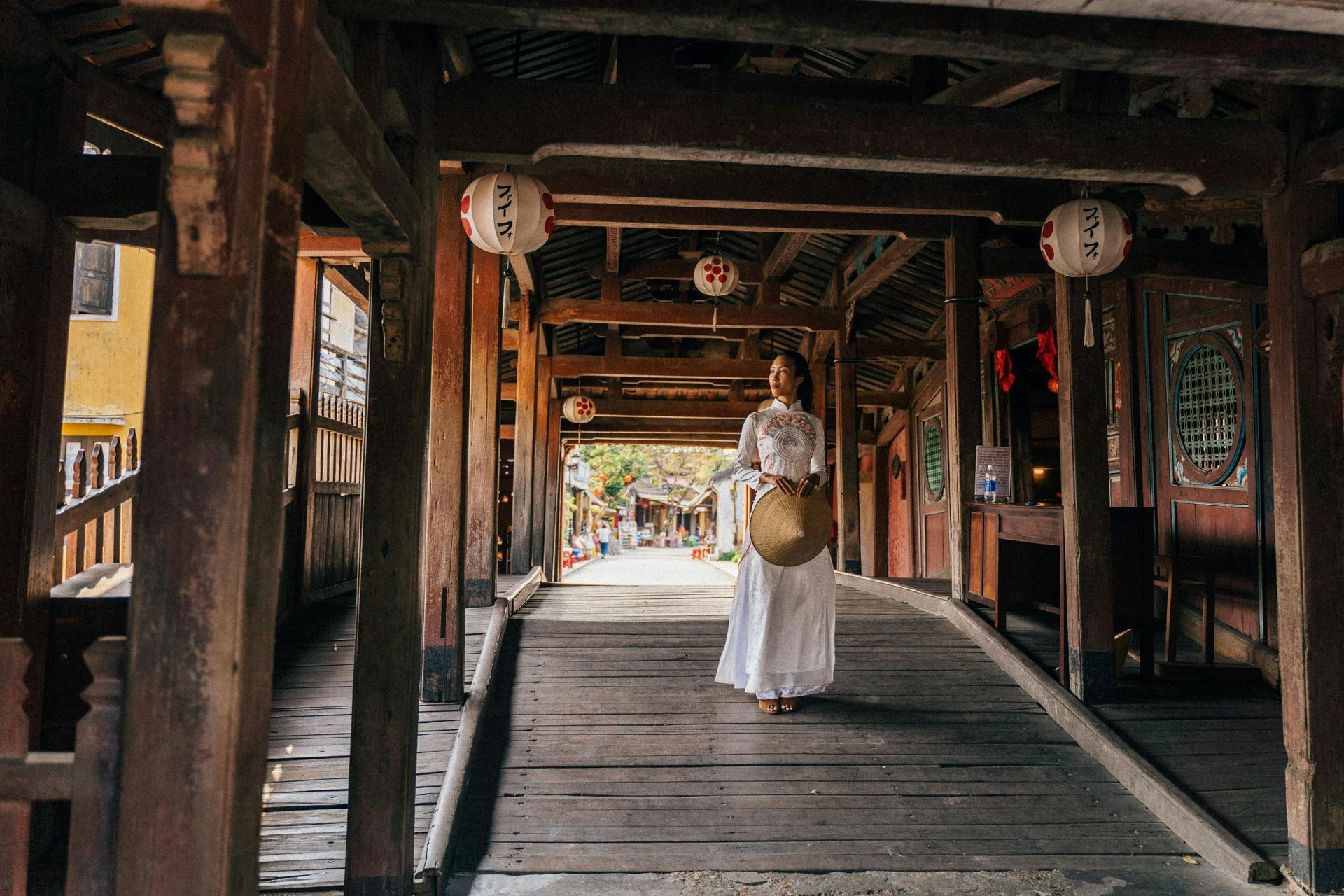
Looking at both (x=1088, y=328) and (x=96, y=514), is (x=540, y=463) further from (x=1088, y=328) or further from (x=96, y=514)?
(x=1088, y=328)

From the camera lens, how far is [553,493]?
12977 mm

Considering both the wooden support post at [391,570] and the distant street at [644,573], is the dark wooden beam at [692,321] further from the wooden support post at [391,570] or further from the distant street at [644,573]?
the wooden support post at [391,570]

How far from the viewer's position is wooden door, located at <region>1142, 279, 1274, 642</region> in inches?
223

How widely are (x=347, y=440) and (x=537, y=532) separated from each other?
11.6 ft

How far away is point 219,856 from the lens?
1.45 metres

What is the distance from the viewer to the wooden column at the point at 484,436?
19.6 ft

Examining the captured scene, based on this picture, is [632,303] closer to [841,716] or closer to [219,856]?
[841,716]

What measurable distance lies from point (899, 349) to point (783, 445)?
18.6ft

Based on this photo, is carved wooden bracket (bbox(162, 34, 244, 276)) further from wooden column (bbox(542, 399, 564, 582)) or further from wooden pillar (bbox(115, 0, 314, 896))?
wooden column (bbox(542, 399, 564, 582))

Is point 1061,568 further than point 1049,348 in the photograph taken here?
No

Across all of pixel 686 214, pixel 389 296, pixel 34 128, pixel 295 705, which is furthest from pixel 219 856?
pixel 686 214

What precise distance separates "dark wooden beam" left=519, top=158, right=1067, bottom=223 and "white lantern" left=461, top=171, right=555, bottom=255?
0.64 metres

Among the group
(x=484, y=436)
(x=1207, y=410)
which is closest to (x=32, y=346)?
(x=484, y=436)

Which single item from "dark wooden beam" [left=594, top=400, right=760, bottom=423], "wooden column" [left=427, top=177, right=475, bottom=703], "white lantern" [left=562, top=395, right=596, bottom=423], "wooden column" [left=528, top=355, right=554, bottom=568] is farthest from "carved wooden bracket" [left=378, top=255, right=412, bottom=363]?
"dark wooden beam" [left=594, top=400, right=760, bottom=423]
